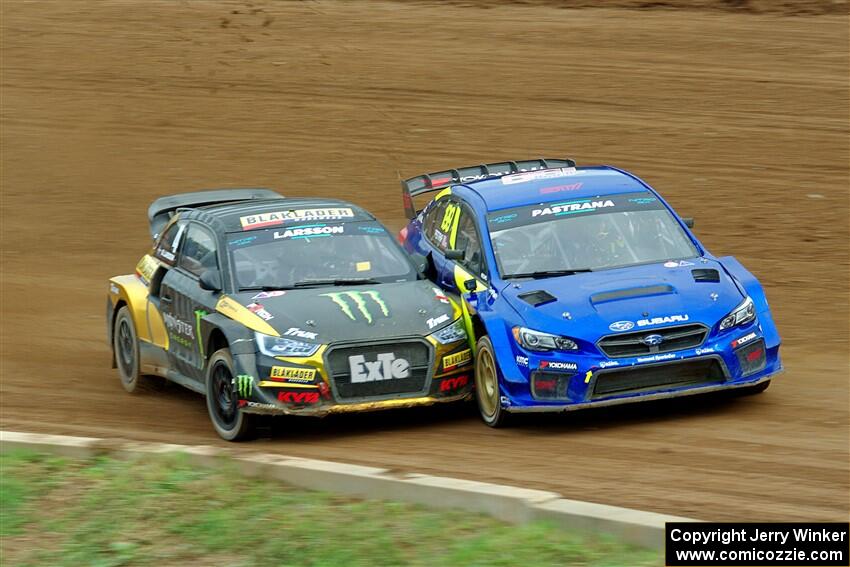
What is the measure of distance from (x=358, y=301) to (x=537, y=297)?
1324 mm

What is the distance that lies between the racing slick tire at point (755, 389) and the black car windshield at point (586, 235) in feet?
3.80

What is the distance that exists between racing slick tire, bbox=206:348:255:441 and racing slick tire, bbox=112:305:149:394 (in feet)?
6.44

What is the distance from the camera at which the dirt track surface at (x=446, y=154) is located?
973 centimetres

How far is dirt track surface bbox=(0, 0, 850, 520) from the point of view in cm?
973

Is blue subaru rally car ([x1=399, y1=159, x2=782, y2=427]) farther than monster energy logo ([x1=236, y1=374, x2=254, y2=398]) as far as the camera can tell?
No

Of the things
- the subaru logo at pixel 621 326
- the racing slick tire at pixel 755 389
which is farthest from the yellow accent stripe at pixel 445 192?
the racing slick tire at pixel 755 389

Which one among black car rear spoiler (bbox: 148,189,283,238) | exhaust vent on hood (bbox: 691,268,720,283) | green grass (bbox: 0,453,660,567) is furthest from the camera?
black car rear spoiler (bbox: 148,189,283,238)

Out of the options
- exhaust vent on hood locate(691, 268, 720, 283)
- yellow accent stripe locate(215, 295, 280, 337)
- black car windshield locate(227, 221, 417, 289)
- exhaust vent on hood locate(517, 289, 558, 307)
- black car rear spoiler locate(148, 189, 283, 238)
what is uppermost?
black car rear spoiler locate(148, 189, 283, 238)

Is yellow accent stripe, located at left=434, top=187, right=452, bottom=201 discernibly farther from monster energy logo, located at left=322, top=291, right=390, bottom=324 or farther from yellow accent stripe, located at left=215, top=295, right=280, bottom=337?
yellow accent stripe, located at left=215, top=295, right=280, bottom=337

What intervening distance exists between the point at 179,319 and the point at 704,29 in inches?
570

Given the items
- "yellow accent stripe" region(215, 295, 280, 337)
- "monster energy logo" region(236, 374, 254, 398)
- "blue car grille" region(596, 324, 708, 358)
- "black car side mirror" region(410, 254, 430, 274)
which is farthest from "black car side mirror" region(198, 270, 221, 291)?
"blue car grille" region(596, 324, 708, 358)

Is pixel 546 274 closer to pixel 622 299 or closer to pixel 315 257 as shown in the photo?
pixel 622 299

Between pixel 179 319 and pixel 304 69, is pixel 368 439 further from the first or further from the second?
pixel 304 69

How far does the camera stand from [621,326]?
1015 centimetres
